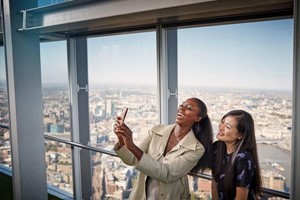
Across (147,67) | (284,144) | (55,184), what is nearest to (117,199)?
(55,184)

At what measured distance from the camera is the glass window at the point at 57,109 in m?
3.39

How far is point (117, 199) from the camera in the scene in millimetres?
2984

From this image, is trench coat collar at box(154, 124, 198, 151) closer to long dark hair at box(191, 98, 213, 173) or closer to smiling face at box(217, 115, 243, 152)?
long dark hair at box(191, 98, 213, 173)

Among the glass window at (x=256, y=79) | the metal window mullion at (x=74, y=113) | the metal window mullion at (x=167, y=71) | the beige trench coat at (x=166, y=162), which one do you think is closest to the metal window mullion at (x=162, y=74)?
the metal window mullion at (x=167, y=71)

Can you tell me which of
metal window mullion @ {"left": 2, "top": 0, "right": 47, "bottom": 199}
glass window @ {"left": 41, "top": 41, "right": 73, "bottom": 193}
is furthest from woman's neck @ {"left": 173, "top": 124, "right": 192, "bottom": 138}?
glass window @ {"left": 41, "top": 41, "right": 73, "bottom": 193}

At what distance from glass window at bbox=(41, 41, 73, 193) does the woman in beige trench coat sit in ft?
5.99

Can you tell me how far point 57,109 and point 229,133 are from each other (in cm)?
238

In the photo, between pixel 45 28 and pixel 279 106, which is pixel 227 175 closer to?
pixel 279 106

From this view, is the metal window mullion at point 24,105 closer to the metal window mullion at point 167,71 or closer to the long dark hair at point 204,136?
the metal window mullion at point 167,71

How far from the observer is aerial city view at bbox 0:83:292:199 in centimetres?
188

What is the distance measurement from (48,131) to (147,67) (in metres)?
1.61

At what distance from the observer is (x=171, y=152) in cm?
172

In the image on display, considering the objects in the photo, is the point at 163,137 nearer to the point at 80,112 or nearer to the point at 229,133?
the point at 229,133

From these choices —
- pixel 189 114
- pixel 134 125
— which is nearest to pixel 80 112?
pixel 134 125
